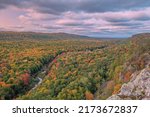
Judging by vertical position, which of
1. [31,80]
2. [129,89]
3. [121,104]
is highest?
[121,104]

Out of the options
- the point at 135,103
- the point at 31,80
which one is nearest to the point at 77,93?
the point at 31,80

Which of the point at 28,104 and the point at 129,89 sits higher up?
the point at 28,104

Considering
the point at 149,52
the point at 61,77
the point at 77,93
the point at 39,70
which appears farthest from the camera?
the point at 39,70

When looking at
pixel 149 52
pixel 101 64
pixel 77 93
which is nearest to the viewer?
pixel 149 52

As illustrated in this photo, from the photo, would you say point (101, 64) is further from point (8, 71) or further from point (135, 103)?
point (135, 103)

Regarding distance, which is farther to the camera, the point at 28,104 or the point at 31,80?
the point at 31,80

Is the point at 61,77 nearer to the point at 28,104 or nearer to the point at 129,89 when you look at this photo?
the point at 129,89

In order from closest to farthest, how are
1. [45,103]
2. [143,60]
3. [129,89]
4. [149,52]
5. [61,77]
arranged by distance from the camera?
1. [45,103]
2. [129,89]
3. [143,60]
4. [149,52]
5. [61,77]

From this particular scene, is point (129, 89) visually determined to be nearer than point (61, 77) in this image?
Yes

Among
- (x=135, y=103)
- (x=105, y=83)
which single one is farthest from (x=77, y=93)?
(x=135, y=103)
